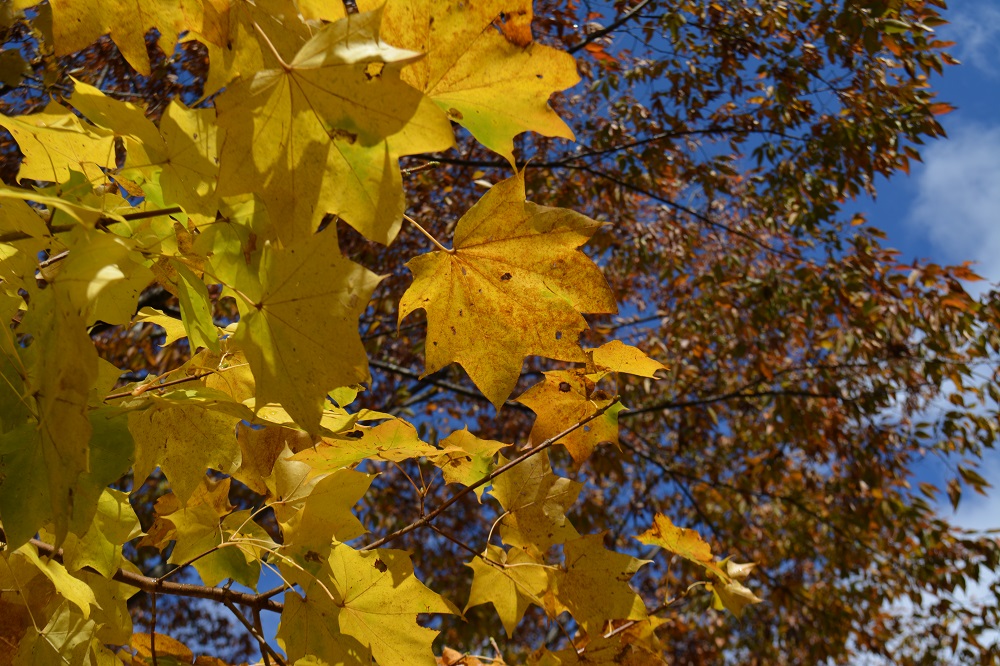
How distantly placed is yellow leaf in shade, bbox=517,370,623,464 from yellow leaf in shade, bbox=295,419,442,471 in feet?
0.88

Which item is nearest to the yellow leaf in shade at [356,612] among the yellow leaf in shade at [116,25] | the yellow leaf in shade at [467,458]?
the yellow leaf in shade at [467,458]

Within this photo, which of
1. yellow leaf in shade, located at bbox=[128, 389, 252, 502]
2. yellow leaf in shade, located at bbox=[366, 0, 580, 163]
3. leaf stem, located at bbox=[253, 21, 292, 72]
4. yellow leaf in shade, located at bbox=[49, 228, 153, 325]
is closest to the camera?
yellow leaf in shade, located at bbox=[49, 228, 153, 325]

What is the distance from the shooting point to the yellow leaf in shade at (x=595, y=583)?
1.50 m

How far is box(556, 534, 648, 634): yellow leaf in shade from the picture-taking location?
4.91 ft

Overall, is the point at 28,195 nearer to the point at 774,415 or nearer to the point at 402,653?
the point at 402,653

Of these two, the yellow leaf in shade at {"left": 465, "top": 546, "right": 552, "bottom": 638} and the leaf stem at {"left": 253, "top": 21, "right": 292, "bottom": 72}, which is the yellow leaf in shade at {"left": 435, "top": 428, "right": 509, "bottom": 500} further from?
the leaf stem at {"left": 253, "top": 21, "right": 292, "bottom": 72}

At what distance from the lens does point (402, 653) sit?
1259 mm

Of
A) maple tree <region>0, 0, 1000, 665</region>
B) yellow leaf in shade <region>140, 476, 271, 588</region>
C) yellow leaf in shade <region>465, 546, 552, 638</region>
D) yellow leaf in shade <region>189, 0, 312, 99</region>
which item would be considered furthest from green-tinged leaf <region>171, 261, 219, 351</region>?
yellow leaf in shade <region>465, 546, 552, 638</region>

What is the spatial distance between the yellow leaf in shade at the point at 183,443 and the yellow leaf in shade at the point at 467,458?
1.43 ft

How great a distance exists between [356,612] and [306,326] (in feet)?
2.01

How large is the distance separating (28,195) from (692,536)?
1.68 metres

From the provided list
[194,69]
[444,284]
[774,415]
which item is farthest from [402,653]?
[774,415]

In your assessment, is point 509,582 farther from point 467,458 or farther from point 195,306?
point 195,306

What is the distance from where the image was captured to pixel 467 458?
1.51 m
